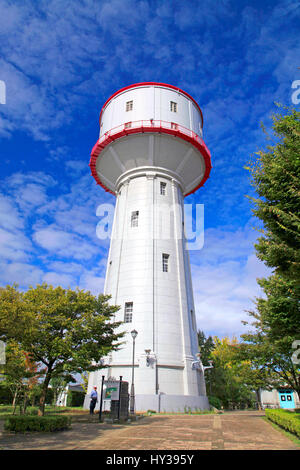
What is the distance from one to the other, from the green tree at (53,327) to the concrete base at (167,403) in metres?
6.56

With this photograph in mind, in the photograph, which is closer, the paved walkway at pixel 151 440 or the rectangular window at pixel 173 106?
the paved walkway at pixel 151 440

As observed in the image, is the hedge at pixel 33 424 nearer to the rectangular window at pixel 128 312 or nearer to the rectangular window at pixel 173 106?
the rectangular window at pixel 128 312

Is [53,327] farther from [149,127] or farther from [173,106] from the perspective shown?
[173,106]

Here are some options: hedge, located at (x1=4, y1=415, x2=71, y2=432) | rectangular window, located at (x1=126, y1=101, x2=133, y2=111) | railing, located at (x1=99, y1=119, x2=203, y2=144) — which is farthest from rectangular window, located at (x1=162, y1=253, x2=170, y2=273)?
hedge, located at (x1=4, y1=415, x2=71, y2=432)

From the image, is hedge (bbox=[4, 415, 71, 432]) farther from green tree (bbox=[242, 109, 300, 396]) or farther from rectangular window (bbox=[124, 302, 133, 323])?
rectangular window (bbox=[124, 302, 133, 323])

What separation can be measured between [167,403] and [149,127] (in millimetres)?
20326

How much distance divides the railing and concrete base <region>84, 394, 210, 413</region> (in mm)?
19709

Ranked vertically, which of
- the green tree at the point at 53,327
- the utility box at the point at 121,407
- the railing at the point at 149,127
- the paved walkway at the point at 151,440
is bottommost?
the paved walkway at the point at 151,440

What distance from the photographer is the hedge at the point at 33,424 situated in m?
10.7

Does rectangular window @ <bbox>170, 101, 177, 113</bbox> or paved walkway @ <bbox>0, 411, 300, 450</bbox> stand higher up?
rectangular window @ <bbox>170, 101, 177, 113</bbox>

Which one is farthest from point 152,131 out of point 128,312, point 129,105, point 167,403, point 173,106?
point 167,403

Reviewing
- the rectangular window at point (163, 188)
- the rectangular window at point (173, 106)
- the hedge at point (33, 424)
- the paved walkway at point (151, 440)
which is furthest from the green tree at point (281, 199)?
the rectangular window at point (173, 106)

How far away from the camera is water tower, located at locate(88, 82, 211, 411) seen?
2084 centimetres
